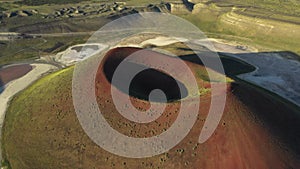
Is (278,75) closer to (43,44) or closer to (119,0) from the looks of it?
(43,44)

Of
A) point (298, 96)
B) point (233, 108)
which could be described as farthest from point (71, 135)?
point (298, 96)

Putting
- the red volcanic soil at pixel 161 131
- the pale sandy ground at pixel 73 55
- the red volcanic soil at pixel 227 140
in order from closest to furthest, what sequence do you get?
the red volcanic soil at pixel 227 140 < the red volcanic soil at pixel 161 131 < the pale sandy ground at pixel 73 55

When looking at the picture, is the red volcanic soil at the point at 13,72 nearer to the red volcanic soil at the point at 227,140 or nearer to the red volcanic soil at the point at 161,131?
the red volcanic soil at the point at 161,131

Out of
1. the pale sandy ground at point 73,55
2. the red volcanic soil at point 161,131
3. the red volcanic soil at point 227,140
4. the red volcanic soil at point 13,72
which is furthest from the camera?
the pale sandy ground at point 73,55

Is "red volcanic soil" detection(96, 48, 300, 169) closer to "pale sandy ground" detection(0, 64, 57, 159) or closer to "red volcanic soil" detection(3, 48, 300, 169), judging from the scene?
"red volcanic soil" detection(3, 48, 300, 169)

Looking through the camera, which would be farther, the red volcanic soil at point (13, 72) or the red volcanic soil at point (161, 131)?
the red volcanic soil at point (13, 72)

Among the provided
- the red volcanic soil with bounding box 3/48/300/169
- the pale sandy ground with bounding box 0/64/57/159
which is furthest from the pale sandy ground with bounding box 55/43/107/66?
the red volcanic soil with bounding box 3/48/300/169

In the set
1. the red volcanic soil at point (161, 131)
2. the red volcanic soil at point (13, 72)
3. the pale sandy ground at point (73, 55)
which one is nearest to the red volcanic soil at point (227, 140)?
the red volcanic soil at point (161, 131)
